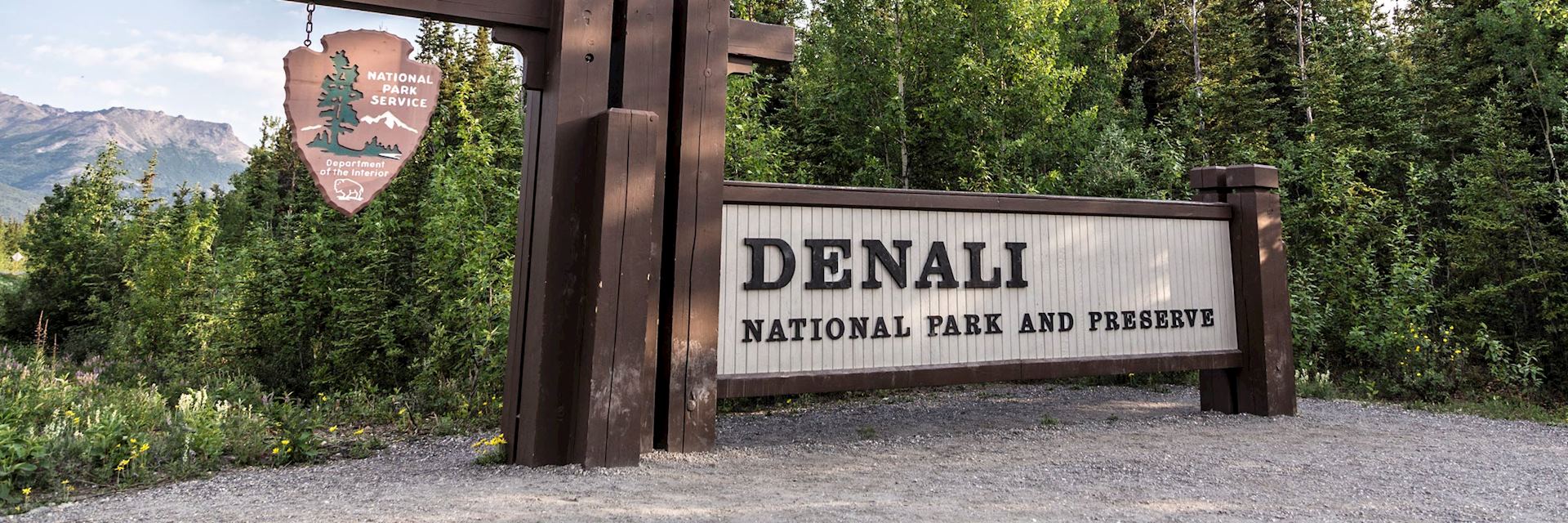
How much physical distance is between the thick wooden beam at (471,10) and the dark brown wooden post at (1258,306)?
17.3 ft

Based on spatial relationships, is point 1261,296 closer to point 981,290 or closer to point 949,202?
point 981,290

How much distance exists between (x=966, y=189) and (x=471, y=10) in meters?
7.33

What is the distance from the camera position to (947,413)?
6.70 meters

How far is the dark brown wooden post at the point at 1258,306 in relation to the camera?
615cm

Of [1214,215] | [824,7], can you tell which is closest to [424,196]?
[824,7]

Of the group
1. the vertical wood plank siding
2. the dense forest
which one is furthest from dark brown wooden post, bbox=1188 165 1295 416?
the dense forest

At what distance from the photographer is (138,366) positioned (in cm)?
980

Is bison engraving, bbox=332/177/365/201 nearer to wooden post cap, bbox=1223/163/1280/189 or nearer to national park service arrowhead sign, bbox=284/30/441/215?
national park service arrowhead sign, bbox=284/30/441/215

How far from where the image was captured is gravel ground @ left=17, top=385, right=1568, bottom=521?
330 cm

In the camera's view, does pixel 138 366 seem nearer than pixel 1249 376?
No

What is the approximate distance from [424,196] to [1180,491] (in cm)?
783

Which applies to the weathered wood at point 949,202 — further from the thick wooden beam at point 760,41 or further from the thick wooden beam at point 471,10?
the thick wooden beam at point 471,10

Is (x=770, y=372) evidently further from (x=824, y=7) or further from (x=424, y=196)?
(x=824, y=7)

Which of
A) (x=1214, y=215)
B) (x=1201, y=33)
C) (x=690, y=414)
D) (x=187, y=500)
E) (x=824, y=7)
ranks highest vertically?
(x=1201, y=33)
